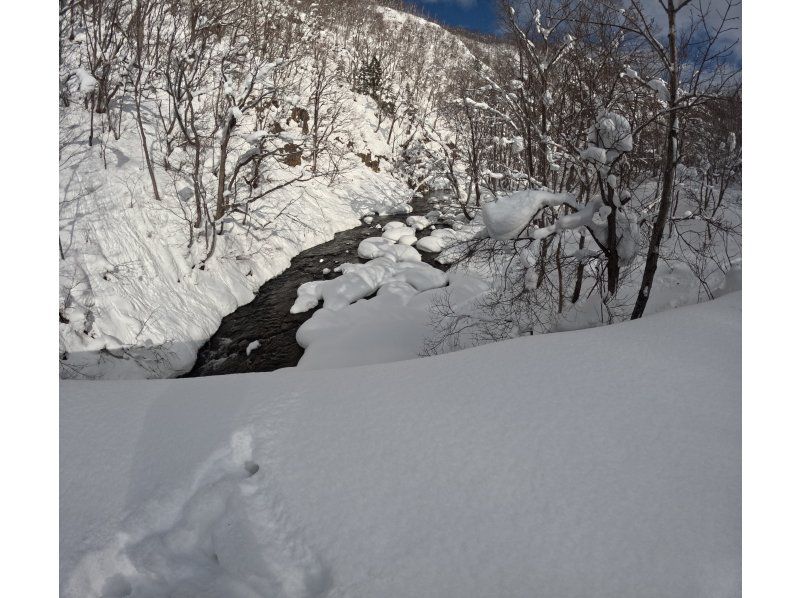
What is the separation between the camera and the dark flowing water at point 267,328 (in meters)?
6.96

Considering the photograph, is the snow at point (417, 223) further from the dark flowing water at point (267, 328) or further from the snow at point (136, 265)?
the snow at point (136, 265)

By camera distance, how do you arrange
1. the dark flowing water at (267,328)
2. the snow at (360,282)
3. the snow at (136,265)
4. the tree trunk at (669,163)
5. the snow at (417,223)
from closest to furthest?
the tree trunk at (669,163) → the snow at (136,265) → the dark flowing water at (267,328) → the snow at (360,282) → the snow at (417,223)

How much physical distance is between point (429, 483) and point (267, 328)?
252 inches

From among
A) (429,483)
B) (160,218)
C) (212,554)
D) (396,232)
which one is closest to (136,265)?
(160,218)

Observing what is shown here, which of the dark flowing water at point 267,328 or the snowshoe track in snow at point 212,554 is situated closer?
the snowshoe track in snow at point 212,554

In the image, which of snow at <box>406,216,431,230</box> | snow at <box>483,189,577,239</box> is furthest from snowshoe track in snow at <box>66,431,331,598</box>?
snow at <box>406,216,431,230</box>

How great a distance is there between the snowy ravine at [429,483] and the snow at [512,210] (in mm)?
1227

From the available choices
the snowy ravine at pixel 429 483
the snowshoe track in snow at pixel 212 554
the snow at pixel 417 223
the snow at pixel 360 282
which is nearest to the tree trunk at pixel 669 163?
the snowy ravine at pixel 429 483

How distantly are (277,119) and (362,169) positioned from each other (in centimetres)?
429

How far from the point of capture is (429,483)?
6.88 ft

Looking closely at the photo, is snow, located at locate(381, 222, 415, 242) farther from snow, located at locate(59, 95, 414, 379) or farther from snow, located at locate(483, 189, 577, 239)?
snow, located at locate(483, 189, 577, 239)

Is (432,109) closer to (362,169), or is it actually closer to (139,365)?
(362,169)

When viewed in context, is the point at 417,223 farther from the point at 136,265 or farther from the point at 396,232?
the point at 136,265

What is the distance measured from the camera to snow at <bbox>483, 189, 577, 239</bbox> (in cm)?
364
